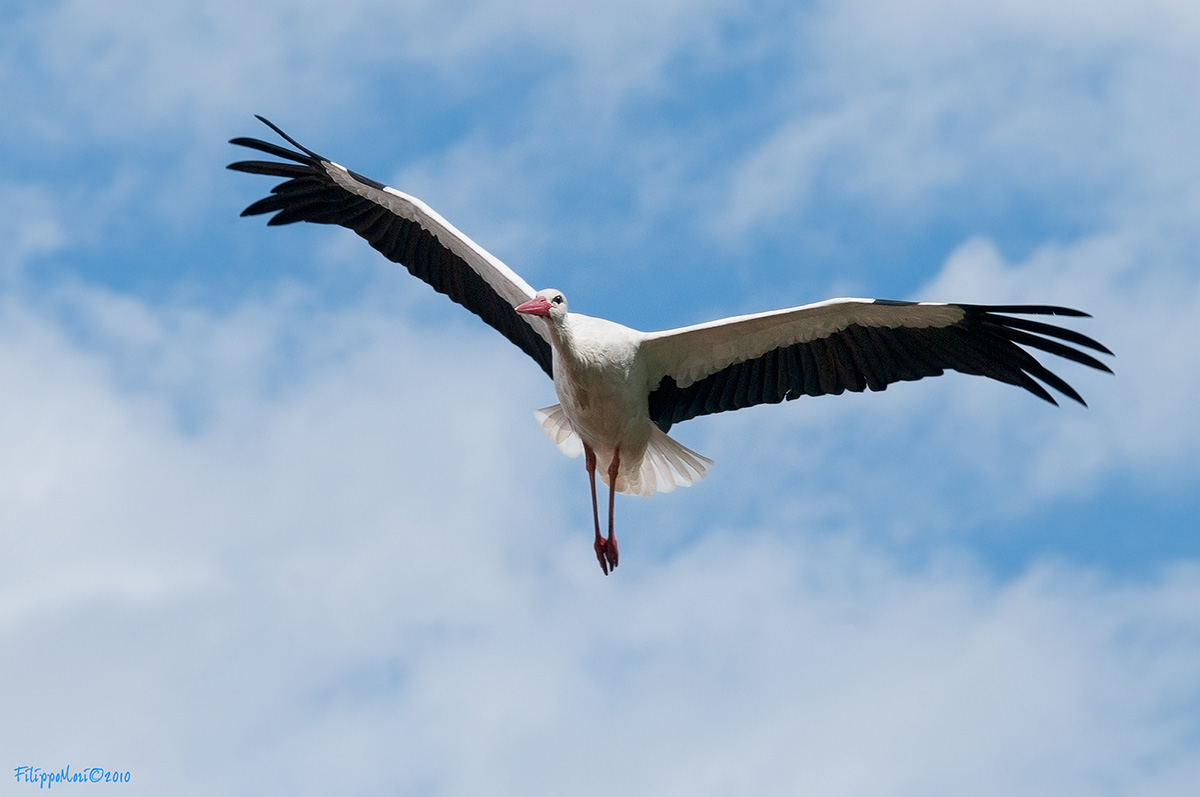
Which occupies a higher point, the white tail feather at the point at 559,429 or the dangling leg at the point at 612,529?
the white tail feather at the point at 559,429

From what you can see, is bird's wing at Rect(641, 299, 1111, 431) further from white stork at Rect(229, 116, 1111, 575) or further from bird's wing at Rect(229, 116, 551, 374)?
bird's wing at Rect(229, 116, 551, 374)

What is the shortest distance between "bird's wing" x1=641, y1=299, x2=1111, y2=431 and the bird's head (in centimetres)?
66

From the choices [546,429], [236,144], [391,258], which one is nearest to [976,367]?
[546,429]

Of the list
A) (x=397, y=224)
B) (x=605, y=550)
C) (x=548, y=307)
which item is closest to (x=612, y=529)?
(x=605, y=550)

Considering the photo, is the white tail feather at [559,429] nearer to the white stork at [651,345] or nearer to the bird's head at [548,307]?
the white stork at [651,345]

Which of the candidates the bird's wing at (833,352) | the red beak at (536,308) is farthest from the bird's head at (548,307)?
the bird's wing at (833,352)

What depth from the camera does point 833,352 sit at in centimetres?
958

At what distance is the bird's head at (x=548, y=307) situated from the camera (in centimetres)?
905

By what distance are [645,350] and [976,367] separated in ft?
6.58

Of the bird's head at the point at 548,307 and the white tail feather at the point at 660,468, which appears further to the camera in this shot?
the white tail feather at the point at 660,468

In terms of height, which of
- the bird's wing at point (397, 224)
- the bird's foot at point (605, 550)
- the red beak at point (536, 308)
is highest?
the bird's wing at point (397, 224)

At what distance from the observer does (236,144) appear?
33.1 feet

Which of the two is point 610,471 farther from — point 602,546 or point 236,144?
point 236,144

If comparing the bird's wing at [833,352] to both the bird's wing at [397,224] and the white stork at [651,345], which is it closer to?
the white stork at [651,345]
